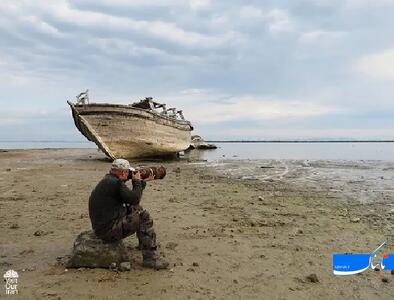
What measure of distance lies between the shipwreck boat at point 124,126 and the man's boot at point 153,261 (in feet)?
59.8

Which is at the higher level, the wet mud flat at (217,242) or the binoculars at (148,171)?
the binoculars at (148,171)

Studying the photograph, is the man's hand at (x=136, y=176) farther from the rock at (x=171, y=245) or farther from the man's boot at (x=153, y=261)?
the rock at (x=171, y=245)

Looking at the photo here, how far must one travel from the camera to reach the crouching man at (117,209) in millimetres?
5051

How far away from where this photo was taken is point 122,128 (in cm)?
2323

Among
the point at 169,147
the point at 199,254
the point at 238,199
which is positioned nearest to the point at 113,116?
the point at 169,147

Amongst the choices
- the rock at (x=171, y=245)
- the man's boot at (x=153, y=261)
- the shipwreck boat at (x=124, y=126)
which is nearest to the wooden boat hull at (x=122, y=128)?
the shipwreck boat at (x=124, y=126)

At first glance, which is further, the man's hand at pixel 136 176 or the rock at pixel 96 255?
the man's hand at pixel 136 176

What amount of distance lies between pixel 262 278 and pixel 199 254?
1163 mm

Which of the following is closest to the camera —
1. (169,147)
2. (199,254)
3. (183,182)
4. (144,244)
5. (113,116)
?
(144,244)

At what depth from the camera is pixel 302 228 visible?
24.1 ft

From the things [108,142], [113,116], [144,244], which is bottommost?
[144,244]

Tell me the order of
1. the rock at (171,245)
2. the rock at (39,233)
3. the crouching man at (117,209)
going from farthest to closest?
the rock at (39,233), the rock at (171,245), the crouching man at (117,209)

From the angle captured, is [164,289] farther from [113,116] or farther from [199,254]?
[113,116]

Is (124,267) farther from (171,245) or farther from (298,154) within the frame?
(298,154)
